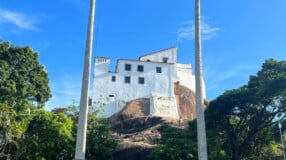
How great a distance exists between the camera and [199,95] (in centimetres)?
1638

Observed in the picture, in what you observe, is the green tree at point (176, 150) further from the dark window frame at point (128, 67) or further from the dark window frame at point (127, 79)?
the dark window frame at point (128, 67)

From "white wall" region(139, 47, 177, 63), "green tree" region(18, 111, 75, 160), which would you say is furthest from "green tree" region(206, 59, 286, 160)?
"white wall" region(139, 47, 177, 63)

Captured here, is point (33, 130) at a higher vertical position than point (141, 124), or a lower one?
lower

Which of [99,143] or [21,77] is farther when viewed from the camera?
[21,77]

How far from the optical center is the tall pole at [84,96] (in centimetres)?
1545

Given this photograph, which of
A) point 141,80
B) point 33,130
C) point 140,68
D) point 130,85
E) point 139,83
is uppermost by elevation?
point 140,68

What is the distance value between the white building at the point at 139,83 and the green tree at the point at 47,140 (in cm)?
2062

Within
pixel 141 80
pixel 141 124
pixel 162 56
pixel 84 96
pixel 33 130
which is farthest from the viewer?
pixel 162 56

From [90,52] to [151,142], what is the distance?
1022 inches

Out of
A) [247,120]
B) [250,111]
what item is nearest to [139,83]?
[247,120]

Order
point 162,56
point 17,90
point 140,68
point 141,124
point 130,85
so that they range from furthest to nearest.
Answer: point 162,56 < point 140,68 < point 130,85 < point 141,124 < point 17,90

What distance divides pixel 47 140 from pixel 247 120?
17.4m

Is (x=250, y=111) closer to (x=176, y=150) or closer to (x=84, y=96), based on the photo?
(x=176, y=150)

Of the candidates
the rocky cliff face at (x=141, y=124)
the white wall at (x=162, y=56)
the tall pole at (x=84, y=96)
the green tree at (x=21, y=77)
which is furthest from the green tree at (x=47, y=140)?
the white wall at (x=162, y=56)
